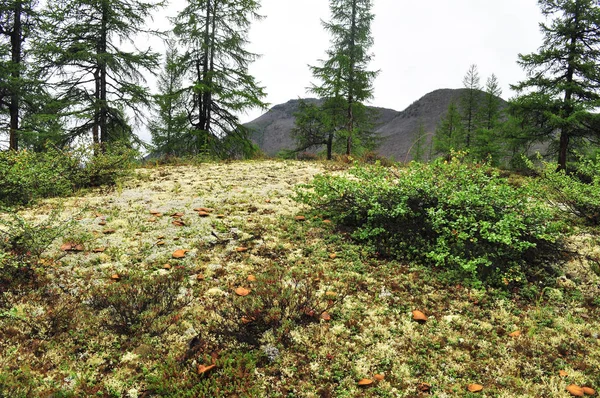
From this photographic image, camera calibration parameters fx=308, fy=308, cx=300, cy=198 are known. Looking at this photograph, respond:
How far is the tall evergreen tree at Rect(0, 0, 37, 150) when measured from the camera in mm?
15727

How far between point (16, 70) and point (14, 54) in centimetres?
190

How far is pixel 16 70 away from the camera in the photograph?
1569 cm

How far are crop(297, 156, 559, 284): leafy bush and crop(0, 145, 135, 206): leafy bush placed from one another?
6.58 metres

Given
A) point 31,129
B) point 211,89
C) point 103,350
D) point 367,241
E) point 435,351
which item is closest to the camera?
point 103,350

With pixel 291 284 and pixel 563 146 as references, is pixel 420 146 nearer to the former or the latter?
pixel 563 146

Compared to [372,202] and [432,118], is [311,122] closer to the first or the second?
[372,202]

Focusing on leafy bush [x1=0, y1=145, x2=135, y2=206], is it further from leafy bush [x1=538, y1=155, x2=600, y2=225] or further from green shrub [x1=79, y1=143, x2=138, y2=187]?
leafy bush [x1=538, y1=155, x2=600, y2=225]

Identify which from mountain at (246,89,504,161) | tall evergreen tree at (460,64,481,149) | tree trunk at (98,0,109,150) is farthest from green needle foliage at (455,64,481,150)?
mountain at (246,89,504,161)

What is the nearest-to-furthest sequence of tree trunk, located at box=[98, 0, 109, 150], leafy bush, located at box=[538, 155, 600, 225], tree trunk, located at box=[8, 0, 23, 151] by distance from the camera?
leafy bush, located at box=[538, 155, 600, 225]
tree trunk, located at box=[98, 0, 109, 150]
tree trunk, located at box=[8, 0, 23, 151]

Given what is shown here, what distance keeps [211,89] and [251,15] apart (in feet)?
15.1

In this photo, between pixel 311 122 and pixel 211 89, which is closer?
pixel 211 89

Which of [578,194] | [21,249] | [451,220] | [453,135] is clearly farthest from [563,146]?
[21,249]

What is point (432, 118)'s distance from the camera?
11319 centimetres

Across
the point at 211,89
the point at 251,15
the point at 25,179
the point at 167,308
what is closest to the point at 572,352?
the point at 167,308
